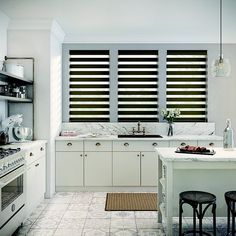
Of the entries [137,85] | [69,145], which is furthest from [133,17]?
[69,145]

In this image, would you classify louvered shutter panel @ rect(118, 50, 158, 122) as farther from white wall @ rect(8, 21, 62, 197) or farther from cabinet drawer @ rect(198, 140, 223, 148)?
white wall @ rect(8, 21, 62, 197)

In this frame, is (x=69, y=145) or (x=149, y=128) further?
(x=149, y=128)

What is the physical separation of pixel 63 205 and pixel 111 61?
2870mm

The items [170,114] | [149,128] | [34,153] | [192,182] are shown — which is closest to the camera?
[192,182]

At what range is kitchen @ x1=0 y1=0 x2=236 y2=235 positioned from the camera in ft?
14.4

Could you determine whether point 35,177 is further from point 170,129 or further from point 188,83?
point 188,83

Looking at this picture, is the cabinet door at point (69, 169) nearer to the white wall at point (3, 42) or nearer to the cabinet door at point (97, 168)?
the cabinet door at point (97, 168)

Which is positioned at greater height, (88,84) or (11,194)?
(88,84)

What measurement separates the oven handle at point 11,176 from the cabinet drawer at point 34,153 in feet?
1.01

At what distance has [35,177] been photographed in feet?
14.1

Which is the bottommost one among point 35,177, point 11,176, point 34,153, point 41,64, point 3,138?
point 35,177

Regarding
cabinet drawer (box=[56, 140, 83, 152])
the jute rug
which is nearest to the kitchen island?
the jute rug

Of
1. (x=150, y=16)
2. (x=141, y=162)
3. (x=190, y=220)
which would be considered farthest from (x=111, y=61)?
(x=190, y=220)

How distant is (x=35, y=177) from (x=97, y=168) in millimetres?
1316
